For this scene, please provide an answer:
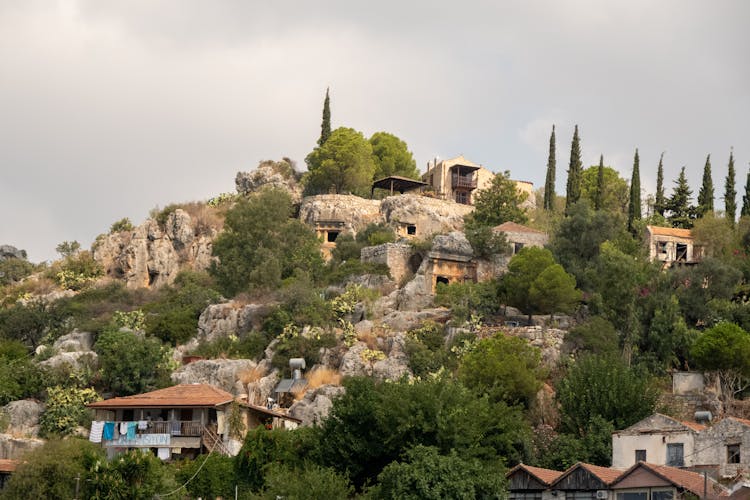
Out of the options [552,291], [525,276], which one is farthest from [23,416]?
[552,291]

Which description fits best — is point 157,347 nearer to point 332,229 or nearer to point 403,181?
point 332,229

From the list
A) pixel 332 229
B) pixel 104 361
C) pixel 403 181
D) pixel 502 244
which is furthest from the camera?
pixel 403 181

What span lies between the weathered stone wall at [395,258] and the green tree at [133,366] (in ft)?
57.1

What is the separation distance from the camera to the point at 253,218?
72.8 meters

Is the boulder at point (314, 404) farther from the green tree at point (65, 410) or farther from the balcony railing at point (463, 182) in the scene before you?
the balcony railing at point (463, 182)

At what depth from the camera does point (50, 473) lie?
45000 mm

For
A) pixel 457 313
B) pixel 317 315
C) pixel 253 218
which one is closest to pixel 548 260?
pixel 457 313

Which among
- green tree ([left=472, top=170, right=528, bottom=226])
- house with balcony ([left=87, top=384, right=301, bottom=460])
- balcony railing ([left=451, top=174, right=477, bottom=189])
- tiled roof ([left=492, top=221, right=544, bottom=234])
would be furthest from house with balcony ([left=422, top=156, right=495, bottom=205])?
house with balcony ([left=87, top=384, right=301, bottom=460])

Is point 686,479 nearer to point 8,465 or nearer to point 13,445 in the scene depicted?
point 8,465

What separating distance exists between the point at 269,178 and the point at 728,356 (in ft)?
157

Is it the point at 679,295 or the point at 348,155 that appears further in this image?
the point at 348,155

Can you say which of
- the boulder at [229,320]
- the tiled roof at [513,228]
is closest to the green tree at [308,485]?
the boulder at [229,320]

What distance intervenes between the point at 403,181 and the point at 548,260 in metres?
26.6

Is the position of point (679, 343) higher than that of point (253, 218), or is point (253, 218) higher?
point (253, 218)
